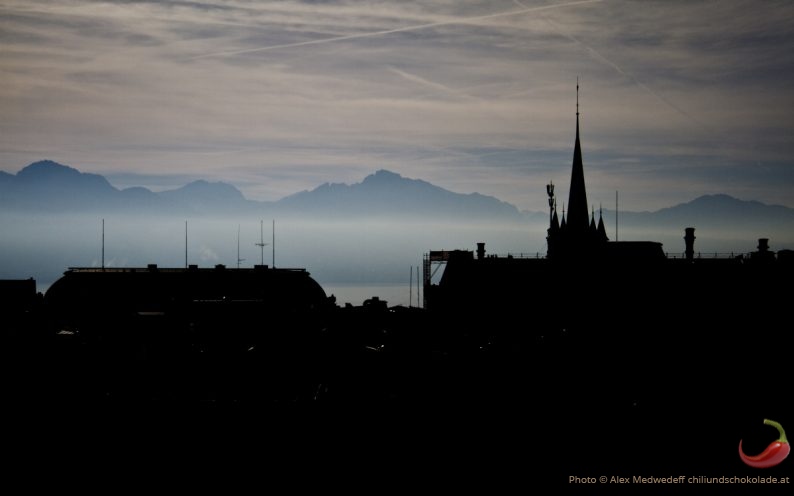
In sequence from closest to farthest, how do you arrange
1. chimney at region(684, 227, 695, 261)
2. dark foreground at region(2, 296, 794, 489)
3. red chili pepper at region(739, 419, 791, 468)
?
red chili pepper at region(739, 419, 791, 468), dark foreground at region(2, 296, 794, 489), chimney at region(684, 227, 695, 261)

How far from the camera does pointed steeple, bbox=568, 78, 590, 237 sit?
106625mm

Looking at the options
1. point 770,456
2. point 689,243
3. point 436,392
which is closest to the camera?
point 770,456

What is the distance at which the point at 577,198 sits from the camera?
10850cm

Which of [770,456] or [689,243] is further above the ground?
[689,243]

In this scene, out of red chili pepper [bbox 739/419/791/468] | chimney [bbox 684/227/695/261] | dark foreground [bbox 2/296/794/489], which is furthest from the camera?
chimney [bbox 684/227/695/261]

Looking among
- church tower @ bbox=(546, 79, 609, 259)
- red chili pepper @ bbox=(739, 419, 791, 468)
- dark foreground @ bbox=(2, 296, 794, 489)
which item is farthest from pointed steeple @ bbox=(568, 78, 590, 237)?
red chili pepper @ bbox=(739, 419, 791, 468)

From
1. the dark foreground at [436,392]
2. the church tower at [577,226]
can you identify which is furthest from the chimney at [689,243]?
the dark foreground at [436,392]

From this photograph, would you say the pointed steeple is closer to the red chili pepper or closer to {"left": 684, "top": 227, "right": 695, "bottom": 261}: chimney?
{"left": 684, "top": 227, "right": 695, "bottom": 261}: chimney

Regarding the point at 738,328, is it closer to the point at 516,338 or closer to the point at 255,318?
the point at 516,338

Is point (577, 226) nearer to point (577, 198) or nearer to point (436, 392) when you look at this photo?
point (577, 198)

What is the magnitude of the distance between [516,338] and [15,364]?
3282 centimetres

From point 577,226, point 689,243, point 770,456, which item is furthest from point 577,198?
point 770,456

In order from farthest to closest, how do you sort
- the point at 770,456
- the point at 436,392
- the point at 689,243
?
the point at 689,243
the point at 436,392
the point at 770,456

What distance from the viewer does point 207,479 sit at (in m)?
49.3
